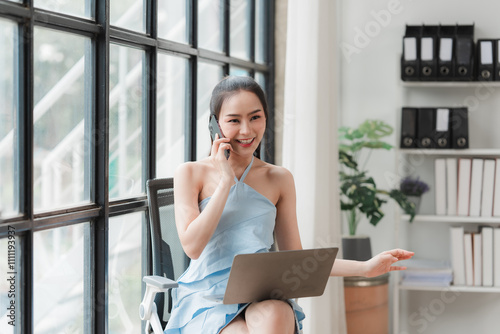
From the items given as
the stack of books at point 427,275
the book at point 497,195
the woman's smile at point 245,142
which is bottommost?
the stack of books at point 427,275

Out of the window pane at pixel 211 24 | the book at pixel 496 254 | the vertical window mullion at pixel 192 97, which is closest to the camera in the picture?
the vertical window mullion at pixel 192 97

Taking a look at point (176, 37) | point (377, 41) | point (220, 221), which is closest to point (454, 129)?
point (377, 41)

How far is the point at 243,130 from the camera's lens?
1.87 meters

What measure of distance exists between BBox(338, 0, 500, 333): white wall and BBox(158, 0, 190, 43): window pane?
1673mm

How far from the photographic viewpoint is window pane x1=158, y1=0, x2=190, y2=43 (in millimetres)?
2664

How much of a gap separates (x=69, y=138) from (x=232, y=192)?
54 centimetres

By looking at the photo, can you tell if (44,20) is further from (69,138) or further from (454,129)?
(454,129)

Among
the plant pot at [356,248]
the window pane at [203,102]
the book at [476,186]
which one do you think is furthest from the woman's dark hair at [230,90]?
the book at [476,186]

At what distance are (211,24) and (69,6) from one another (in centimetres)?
124

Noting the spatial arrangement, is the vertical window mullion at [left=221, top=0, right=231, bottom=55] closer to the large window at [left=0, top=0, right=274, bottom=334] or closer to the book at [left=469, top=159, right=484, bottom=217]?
the large window at [left=0, top=0, right=274, bottom=334]

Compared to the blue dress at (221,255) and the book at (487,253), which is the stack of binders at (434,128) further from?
the blue dress at (221,255)

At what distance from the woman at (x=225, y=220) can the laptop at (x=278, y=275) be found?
2.1 inches

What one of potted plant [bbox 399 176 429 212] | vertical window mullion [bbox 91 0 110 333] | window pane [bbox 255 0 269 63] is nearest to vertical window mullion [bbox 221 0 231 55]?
window pane [bbox 255 0 269 63]

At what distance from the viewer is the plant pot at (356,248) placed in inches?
145
